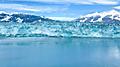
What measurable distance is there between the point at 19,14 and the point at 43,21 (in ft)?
16.6

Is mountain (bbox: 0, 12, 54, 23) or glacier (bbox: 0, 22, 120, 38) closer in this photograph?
glacier (bbox: 0, 22, 120, 38)

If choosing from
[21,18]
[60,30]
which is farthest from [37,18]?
[60,30]

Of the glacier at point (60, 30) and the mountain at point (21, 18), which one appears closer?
the glacier at point (60, 30)

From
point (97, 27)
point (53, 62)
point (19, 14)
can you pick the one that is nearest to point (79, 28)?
point (97, 27)

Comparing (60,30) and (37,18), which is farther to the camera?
(37,18)

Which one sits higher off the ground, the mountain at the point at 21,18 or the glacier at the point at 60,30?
the mountain at the point at 21,18

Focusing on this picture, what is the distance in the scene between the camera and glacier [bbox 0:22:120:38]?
192 ft

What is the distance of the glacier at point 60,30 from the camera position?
58.6m

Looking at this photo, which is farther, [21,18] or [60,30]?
[21,18]

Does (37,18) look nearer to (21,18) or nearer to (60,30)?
(21,18)

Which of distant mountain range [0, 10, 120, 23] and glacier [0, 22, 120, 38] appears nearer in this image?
glacier [0, 22, 120, 38]

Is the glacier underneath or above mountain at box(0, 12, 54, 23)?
underneath

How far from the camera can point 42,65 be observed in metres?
19.9

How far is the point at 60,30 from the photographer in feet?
201
